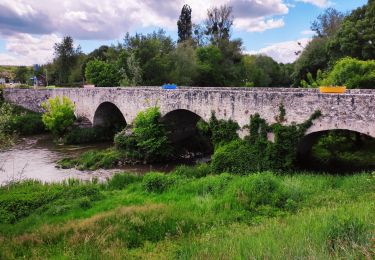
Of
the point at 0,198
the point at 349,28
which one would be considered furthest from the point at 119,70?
the point at 0,198

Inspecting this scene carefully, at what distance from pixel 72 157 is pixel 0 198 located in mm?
10996

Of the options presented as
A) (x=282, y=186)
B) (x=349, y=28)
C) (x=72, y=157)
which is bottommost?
(x=72, y=157)

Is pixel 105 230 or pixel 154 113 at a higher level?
pixel 154 113

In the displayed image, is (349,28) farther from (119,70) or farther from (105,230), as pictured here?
(105,230)

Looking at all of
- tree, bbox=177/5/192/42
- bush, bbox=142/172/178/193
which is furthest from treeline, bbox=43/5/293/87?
bush, bbox=142/172/178/193

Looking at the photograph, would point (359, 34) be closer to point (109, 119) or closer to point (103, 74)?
point (109, 119)

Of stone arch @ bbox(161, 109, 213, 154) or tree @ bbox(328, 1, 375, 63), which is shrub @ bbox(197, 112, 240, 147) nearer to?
stone arch @ bbox(161, 109, 213, 154)

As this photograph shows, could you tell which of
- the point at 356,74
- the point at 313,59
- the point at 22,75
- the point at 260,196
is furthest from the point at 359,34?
the point at 22,75

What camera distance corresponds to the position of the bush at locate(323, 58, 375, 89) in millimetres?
21031

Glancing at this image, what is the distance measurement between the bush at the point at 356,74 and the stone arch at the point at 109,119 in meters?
18.4

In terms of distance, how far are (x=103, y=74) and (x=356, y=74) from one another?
26664mm

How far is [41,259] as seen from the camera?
24.7 ft

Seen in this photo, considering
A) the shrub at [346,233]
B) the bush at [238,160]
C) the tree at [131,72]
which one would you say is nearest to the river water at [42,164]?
the bush at [238,160]

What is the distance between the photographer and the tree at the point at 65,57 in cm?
5397
